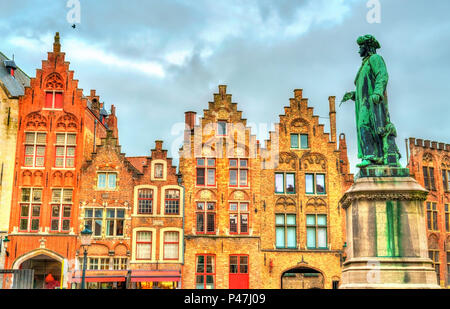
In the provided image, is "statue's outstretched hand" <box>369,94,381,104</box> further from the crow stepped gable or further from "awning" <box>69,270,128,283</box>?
"awning" <box>69,270,128,283</box>

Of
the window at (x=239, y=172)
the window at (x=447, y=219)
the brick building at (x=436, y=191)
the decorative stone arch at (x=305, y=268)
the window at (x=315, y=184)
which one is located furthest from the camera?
the window at (x=447, y=219)

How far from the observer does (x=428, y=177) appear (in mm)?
33938

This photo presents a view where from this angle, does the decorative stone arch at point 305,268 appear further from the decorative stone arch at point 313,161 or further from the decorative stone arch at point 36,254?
the decorative stone arch at point 36,254

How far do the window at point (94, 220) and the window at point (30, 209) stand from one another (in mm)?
2448

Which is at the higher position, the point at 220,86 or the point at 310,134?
the point at 220,86

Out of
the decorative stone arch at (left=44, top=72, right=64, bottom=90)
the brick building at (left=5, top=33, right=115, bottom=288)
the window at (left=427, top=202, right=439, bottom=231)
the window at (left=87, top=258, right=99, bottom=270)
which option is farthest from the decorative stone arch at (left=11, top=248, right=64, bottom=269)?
the window at (left=427, top=202, right=439, bottom=231)

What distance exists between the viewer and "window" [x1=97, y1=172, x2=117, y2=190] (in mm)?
28703

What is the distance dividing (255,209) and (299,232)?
8.67ft

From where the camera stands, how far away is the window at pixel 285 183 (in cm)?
2962

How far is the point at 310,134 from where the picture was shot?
1192 inches

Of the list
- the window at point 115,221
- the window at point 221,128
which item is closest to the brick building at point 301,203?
the window at point 221,128

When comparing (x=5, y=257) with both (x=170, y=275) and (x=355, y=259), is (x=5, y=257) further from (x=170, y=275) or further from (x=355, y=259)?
(x=355, y=259)

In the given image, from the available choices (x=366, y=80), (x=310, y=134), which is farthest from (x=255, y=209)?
(x=366, y=80)

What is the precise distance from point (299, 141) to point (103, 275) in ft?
41.3
